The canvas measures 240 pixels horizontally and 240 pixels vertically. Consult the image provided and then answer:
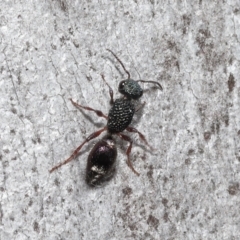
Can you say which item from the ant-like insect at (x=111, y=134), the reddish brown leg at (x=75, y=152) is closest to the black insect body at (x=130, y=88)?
the ant-like insect at (x=111, y=134)

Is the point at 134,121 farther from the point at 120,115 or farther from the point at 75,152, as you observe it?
the point at 75,152

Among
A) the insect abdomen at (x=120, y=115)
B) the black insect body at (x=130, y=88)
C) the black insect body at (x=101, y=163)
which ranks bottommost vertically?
the black insect body at (x=101, y=163)

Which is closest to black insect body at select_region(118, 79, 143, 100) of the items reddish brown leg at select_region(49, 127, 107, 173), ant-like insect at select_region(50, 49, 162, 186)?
ant-like insect at select_region(50, 49, 162, 186)

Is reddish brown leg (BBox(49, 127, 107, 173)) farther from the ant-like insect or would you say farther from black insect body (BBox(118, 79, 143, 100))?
black insect body (BBox(118, 79, 143, 100))

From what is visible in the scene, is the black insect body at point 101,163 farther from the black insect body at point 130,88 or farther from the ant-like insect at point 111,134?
the black insect body at point 130,88

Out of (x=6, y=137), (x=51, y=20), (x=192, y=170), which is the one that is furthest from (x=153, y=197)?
(x=51, y=20)

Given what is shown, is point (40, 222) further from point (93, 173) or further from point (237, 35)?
point (237, 35)
